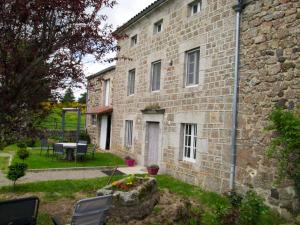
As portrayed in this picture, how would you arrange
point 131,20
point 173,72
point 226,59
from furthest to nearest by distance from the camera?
point 131,20, point 173,72, point 226,59

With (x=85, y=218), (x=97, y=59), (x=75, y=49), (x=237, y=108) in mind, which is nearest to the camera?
(x=85, y=218)

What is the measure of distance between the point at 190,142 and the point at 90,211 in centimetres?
631

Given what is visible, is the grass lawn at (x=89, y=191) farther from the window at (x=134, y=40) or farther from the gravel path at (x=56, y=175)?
the window at (x=134, y=40)

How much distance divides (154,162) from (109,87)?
24.5 feet

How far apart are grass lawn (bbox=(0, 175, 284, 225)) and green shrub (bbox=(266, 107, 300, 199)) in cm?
100

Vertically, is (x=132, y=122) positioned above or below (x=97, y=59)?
below

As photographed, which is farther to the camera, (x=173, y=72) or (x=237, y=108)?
(x=173, y=72)

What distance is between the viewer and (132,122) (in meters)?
14.9

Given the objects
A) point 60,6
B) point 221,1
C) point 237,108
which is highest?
point 221,1

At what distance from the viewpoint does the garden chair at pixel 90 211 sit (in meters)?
4.13

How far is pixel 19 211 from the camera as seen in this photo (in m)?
3.88

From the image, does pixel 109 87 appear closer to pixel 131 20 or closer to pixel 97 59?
pixel 131 20

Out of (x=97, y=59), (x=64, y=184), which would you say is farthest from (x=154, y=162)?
(x=97, y=59)

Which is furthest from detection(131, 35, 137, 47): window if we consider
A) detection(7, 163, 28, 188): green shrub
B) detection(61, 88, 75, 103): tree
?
detection(61, 88, 75, 103): tree
